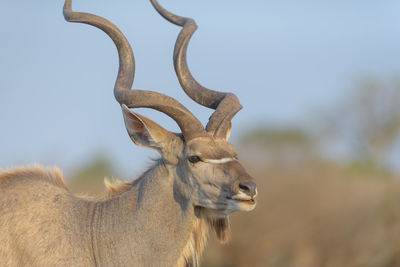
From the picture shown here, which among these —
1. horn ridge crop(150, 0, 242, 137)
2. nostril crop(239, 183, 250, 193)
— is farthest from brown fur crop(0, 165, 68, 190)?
nostril crop(239, 183, 250, 193)

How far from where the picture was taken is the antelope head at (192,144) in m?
5.64

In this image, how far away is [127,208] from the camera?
5992 millimetres

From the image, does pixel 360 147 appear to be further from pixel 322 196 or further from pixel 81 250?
pixel 81 250

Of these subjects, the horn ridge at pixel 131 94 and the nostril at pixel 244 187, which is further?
the horn ridge at pixel 131 94

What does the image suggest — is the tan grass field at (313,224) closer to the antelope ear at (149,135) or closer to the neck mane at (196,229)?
the neck mane at (196,229)

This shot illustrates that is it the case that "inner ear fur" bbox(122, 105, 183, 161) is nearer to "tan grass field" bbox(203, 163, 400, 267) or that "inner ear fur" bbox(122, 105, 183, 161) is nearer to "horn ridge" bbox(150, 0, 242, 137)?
"horn ridge" bbox(150, 0, 242, 137)

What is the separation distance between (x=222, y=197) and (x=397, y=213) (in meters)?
12.0

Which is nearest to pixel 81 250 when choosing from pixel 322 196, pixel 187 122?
pixel 187 122

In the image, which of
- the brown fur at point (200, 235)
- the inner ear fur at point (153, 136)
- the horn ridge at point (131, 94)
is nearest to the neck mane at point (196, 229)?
the brown fur at point (200, 235)

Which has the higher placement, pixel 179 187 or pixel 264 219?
pixel 179 187

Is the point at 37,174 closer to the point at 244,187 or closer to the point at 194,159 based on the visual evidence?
the point at 194,159

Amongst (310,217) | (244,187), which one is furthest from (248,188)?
(310,217)

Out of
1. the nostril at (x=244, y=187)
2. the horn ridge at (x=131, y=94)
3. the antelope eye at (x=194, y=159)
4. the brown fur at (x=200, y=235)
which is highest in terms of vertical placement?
the horn ridge at (x=131, y=94)

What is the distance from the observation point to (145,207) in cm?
591
